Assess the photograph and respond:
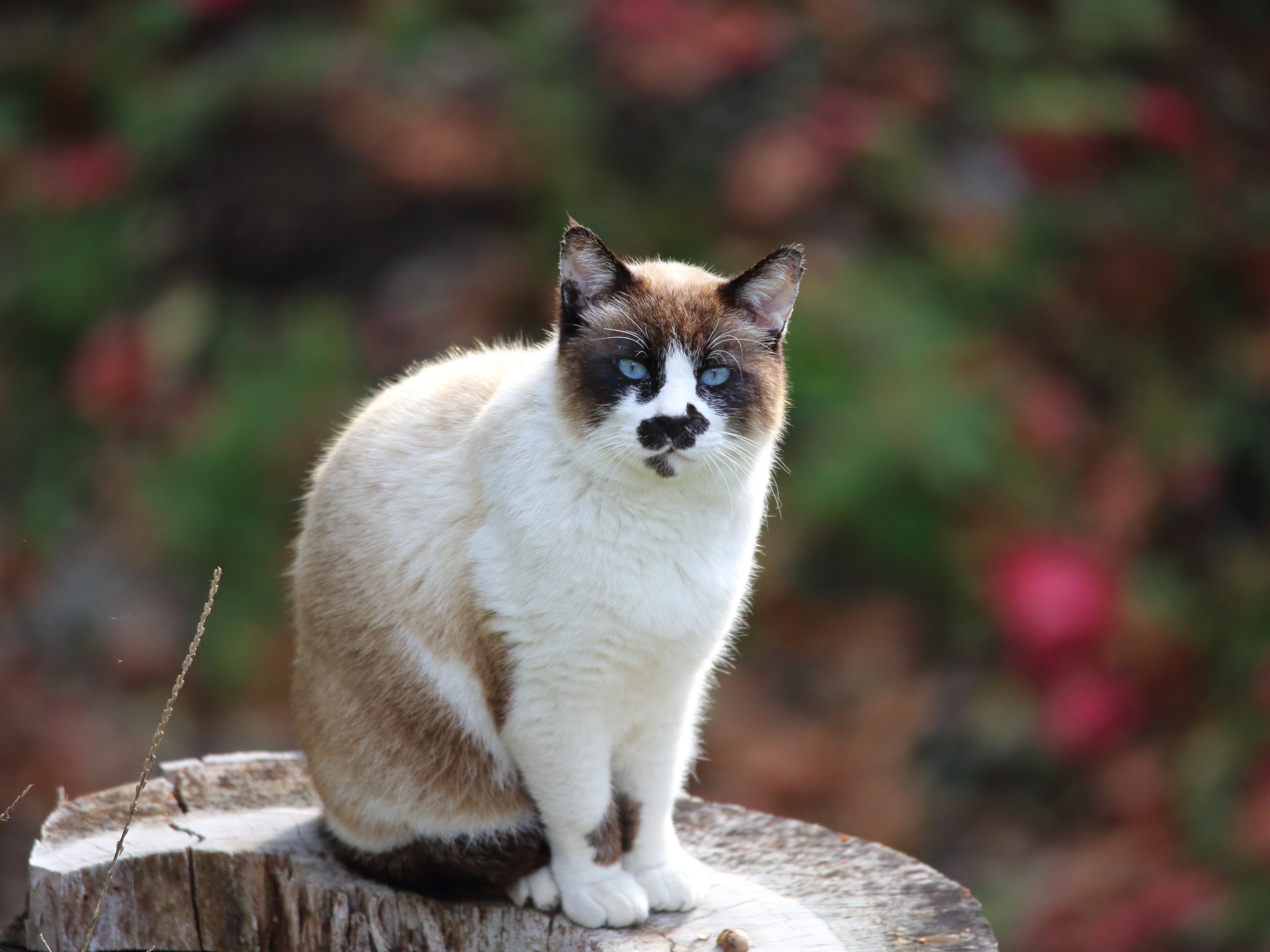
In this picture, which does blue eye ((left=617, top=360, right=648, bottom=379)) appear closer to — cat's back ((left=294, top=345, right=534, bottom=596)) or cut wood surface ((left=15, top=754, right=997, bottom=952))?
cat's back ((left=294, top=345, right=534, bottom=596))

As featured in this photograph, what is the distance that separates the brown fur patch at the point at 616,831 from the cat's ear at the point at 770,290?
113 centimetres

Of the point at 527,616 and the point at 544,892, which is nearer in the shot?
the point at 527,616

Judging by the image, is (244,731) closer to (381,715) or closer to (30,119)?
(381,715)

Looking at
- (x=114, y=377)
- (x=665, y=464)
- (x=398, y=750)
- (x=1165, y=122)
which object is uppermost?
(x=1165, y=122)

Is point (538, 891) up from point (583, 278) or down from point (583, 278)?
down

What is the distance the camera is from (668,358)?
9.19 feet

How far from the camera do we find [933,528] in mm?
5621

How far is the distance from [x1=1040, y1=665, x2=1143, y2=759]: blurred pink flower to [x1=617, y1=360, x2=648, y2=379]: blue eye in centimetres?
330

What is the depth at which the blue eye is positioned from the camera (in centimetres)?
280

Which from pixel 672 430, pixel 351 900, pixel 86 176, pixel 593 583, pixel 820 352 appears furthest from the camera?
pixel 86 176

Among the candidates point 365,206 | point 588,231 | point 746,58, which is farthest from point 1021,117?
Answer: point 588,231

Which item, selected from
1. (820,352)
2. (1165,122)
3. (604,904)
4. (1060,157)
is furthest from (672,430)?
(1165,122)

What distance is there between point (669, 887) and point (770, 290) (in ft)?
4.50

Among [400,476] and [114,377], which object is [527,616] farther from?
[114,377]
